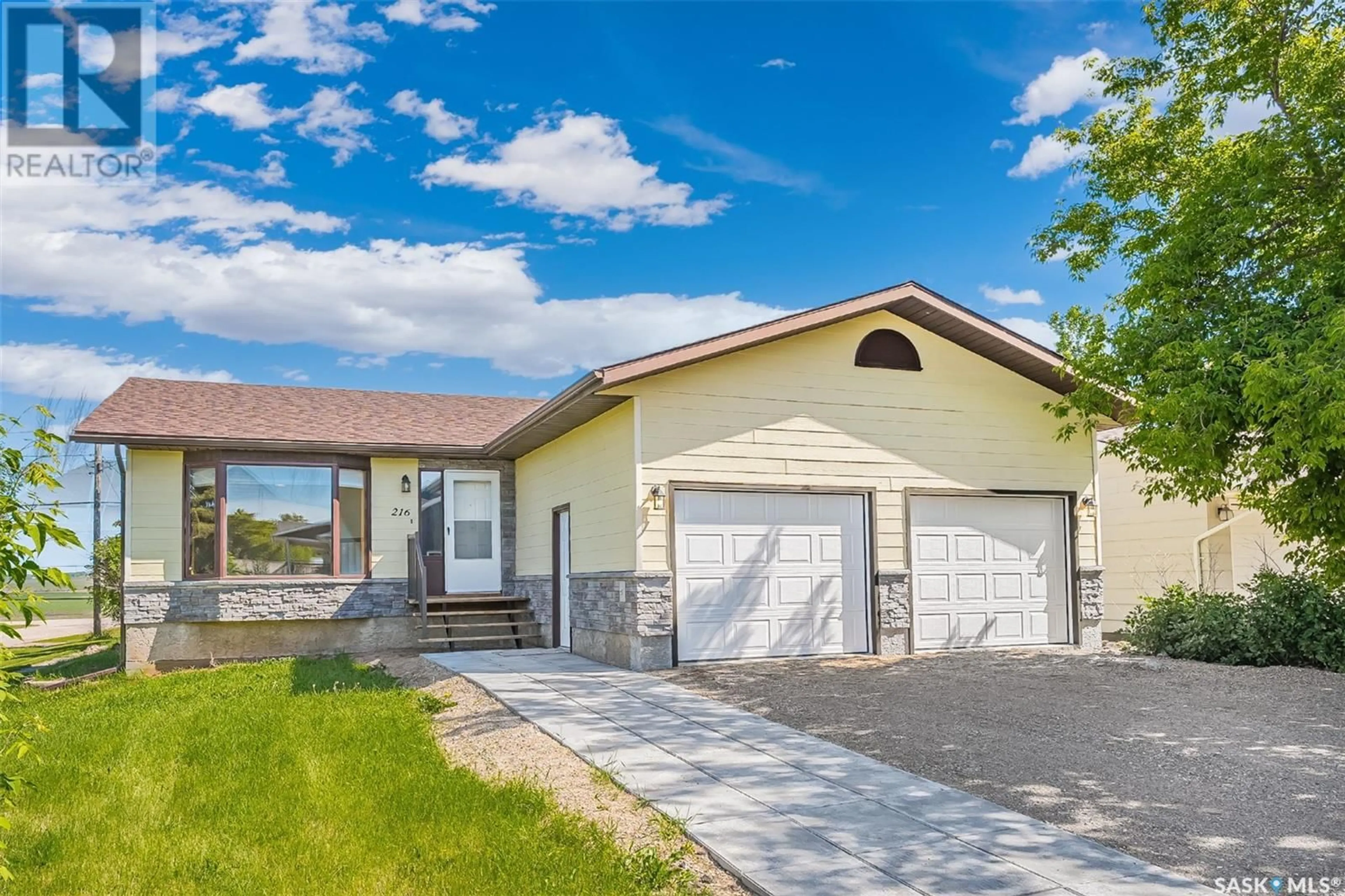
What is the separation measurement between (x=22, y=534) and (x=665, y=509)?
7.87 meters

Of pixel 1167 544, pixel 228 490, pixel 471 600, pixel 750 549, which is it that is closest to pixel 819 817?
pixel 750 549

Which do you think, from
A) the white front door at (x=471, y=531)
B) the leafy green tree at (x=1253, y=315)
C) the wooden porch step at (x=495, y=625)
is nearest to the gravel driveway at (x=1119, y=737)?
the leafy green tree at (x=1253, y=315)

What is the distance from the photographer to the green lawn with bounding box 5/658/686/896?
14.8 ft

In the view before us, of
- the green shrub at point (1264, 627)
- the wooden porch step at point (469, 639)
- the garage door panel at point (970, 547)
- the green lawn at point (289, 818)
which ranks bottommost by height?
the wooden porch step at point (469, 639)

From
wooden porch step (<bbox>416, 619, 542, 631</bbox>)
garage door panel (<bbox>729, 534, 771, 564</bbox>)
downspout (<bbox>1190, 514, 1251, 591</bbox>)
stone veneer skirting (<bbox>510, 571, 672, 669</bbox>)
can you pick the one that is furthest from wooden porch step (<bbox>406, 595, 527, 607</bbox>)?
downspout (<bbox>1190, 514, 1251, 591</bbox>)

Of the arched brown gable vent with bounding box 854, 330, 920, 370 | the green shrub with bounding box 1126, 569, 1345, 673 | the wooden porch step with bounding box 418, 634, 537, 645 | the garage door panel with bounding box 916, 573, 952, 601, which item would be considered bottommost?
the wooden porch step with bounding box 418, 634, 537, 645

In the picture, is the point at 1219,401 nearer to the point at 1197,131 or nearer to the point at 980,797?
the point at 980,797

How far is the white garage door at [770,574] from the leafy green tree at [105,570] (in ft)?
40.3

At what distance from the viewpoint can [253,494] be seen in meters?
14.3

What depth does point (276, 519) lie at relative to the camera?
14391 mm

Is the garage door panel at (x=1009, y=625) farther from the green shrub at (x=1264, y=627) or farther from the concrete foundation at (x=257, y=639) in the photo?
the concrete foundation at (x=257, y=639)

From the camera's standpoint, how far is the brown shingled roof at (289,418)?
44.6 feet

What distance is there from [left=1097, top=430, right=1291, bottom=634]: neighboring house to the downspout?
2 cm

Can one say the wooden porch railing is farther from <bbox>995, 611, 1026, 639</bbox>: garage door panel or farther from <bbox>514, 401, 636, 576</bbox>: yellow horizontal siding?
<bbox>995, 611, 1026, 639</bbox>: garage door panel
